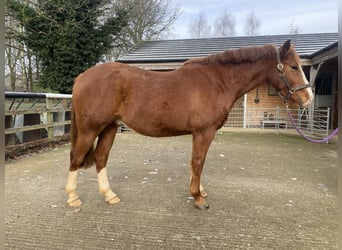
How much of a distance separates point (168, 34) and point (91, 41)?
25.8 ft

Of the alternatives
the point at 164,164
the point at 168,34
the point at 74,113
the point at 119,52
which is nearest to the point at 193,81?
the point at 74,113

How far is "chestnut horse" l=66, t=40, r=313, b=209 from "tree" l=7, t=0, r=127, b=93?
7718 mm

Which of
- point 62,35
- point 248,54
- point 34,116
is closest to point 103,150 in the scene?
point 248,54

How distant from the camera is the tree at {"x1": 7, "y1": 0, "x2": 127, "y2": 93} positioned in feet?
29.1

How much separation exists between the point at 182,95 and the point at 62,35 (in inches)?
326

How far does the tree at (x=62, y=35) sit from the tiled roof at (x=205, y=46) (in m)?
1.46

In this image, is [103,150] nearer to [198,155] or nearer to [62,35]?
[198,155]

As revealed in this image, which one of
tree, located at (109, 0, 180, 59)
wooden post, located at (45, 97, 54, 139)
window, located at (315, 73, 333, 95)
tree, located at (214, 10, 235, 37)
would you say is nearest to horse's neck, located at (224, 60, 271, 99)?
wooden post, located at (45, 97, 54, 139)

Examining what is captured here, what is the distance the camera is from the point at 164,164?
173 inches

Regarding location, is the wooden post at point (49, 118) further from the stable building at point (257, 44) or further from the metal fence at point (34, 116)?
the stable building at point (257, 44)

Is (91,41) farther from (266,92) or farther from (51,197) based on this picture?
(51,197)

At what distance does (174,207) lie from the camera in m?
2.60

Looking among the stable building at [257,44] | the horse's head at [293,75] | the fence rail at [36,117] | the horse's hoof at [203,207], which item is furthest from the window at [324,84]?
→ the horse's hoof at [203,207]

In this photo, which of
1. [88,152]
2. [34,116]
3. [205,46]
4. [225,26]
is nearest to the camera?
[88,152]
